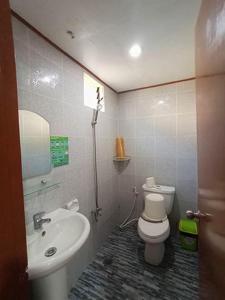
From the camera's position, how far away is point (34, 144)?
1185 mm

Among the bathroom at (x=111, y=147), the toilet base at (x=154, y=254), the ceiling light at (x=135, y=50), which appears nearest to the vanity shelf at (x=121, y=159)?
the bathroom at (x=111, y=147)

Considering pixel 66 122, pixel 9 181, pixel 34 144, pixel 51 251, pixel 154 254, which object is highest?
pixel 66 122

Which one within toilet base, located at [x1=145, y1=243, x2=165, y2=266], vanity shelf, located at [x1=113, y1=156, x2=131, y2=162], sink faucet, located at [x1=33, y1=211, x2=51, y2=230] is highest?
vanity shelf, located at [x1=113, y1=156, x2=131, y2=162]

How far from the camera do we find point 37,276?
715mm

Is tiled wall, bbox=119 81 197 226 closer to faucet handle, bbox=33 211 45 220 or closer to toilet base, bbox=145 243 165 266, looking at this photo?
toilet base, bbox=145 243 165 266

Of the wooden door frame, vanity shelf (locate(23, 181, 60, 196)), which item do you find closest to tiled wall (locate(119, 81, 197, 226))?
vanity shelf (locate(23, 181, 60, 196))

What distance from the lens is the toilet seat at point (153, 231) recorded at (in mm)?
1635

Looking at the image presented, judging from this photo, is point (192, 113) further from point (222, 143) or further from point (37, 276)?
point (37, 276)

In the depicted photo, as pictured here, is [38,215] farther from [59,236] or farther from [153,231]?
[153,231]

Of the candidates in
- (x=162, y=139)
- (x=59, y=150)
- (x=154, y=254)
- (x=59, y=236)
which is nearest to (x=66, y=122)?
(x=59, y=150)

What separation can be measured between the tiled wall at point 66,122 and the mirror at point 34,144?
56 mm

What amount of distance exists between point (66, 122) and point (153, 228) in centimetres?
143

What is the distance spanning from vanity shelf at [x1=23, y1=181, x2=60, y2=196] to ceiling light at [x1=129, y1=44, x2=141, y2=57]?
1344mm

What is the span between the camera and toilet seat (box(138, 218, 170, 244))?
163cm
